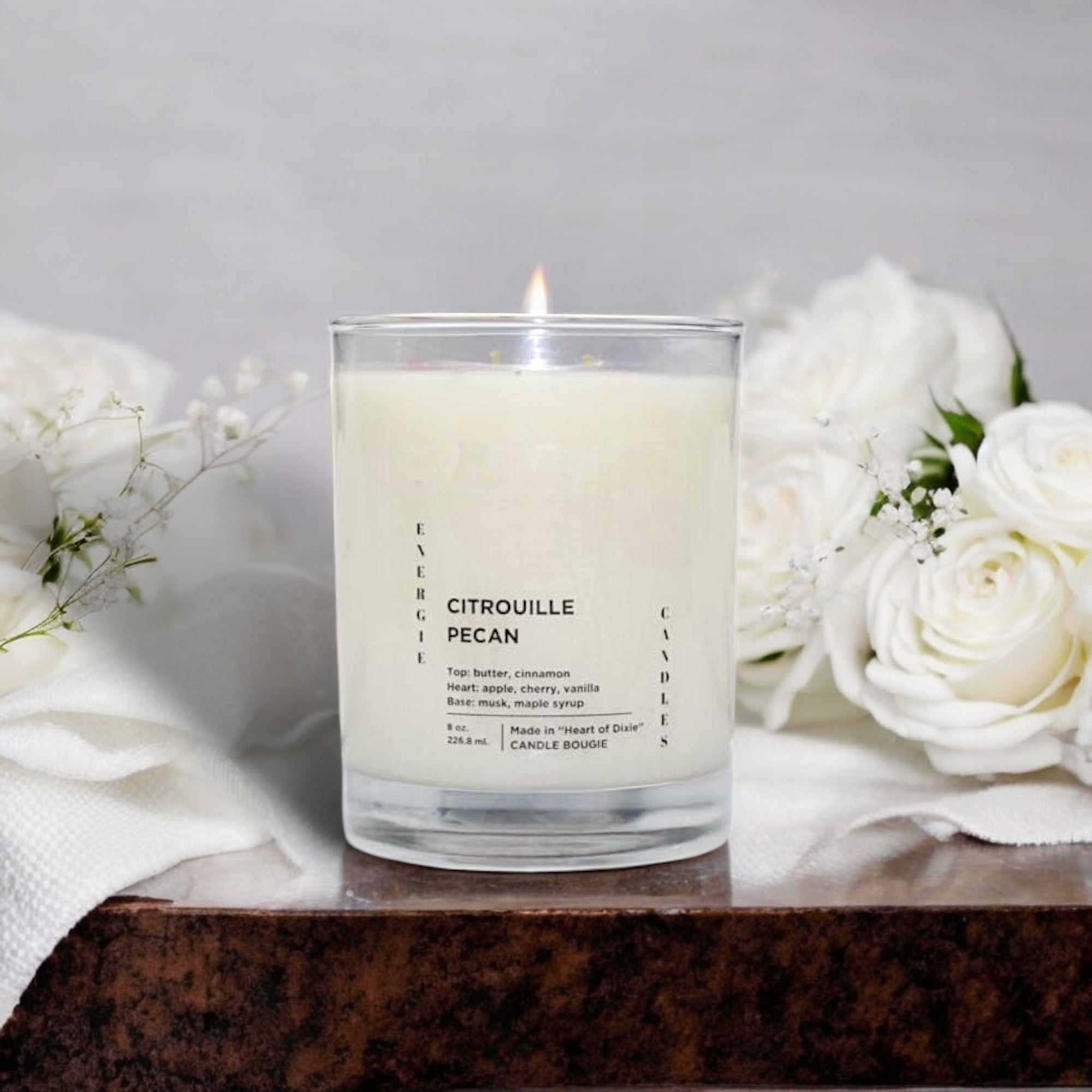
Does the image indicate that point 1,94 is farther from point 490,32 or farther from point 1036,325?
point 1036,325

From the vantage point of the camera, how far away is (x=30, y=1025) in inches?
20.4

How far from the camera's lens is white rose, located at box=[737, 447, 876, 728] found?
0.68m

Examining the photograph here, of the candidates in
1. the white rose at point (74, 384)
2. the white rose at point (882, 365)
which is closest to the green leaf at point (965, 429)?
the white rose at point (882, 365)

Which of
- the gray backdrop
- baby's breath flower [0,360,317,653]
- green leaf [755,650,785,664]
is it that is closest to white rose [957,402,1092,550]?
green leaf [755,650,785,664]

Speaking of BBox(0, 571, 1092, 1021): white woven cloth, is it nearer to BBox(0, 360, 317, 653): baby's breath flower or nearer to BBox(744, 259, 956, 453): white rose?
BBox(0, 360, 317, 653): baby's breath flower

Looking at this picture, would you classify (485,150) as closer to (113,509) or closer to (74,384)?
(74,384)

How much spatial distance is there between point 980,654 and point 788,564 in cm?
8

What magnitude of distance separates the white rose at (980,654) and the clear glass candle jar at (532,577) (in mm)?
110

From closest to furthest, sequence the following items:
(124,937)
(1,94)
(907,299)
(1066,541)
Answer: (124,937) → (1066,541) → (907,299) → (1,94)

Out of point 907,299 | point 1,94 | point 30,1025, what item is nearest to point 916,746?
point 907,299

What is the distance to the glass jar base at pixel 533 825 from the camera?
54 centimetres

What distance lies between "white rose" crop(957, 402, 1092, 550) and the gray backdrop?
51 centimetres

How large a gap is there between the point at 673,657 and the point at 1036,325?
75cm

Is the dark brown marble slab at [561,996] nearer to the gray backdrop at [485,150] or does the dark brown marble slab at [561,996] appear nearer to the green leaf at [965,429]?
the green leaf at [965,429]
